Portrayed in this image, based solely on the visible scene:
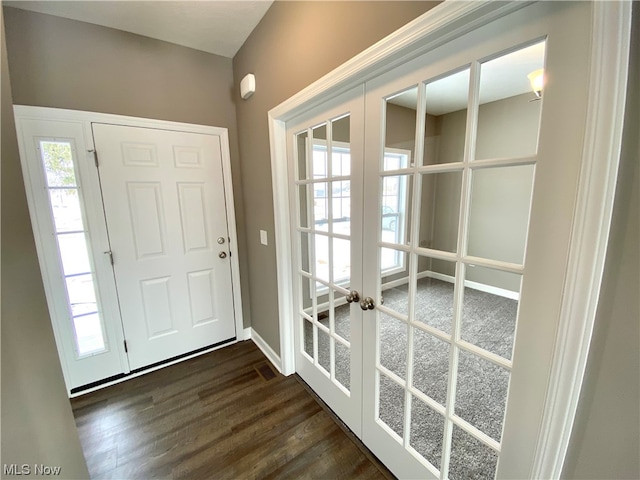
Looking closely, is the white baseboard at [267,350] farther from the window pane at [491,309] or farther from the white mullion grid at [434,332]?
the window pane at [491,309]

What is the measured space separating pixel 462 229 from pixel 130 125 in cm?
230

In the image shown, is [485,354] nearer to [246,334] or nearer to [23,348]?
[23,348]

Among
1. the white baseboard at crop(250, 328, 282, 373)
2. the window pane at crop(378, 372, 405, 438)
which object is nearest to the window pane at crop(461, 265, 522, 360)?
the window pane at crop(378, 372, 405, 438)

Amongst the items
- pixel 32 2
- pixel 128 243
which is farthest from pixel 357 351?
pixel 32 2

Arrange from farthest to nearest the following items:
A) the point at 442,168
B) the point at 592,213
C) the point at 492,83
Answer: the point at 442,168 < the point at 492,83 < the point at 592,213

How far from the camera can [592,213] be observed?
1.96 ft

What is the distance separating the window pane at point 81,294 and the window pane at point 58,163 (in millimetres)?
677

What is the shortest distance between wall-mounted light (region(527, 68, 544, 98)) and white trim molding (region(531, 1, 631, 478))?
A: 128mm

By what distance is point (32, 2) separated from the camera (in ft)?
4.97

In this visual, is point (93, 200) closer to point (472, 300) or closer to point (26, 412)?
point (26, 412)

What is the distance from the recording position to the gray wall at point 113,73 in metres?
1.57

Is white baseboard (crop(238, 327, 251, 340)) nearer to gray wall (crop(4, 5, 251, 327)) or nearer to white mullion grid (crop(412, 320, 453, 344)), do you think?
gray wall (crop(4, 5, 251, 327))

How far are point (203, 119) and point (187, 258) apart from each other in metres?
1.19

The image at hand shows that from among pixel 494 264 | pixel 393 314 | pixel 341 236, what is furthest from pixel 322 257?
pixel 494 264
